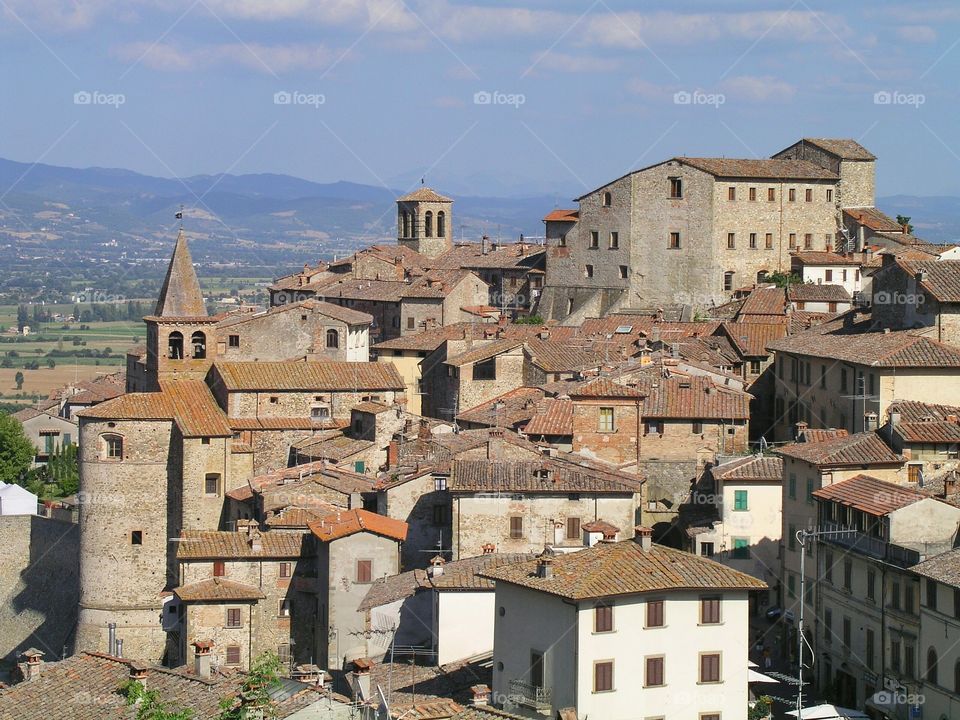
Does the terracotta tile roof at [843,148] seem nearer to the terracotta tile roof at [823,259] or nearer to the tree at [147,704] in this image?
the terracotta tile roof at [823,259]

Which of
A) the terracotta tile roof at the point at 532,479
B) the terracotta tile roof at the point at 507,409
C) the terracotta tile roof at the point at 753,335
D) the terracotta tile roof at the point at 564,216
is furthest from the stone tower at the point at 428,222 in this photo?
the terracotta tile roof at the point at 532,479

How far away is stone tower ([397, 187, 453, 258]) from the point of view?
102 metres

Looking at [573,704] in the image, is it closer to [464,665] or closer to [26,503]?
[464,665]

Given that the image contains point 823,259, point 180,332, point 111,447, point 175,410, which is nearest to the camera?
point 111,447

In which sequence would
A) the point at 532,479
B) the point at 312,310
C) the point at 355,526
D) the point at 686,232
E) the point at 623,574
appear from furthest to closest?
1. the point at 686,232
2. the point at 312,310
3. the point at 355,526
4. the point at 532,479
5. the point at 623,574

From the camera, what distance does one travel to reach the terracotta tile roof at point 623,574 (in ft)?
103

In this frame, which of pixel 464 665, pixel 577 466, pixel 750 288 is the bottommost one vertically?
pixel 464 665

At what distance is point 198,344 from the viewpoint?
183 ft

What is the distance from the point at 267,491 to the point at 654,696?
702 inches

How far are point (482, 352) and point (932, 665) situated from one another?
25.5 metres

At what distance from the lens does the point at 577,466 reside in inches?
1698

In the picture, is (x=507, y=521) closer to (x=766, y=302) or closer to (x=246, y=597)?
(x=246, y=597)

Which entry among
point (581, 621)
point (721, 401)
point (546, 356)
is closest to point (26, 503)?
point (546, 356)

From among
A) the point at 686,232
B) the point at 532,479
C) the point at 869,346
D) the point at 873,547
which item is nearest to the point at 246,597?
the point at 532,479
